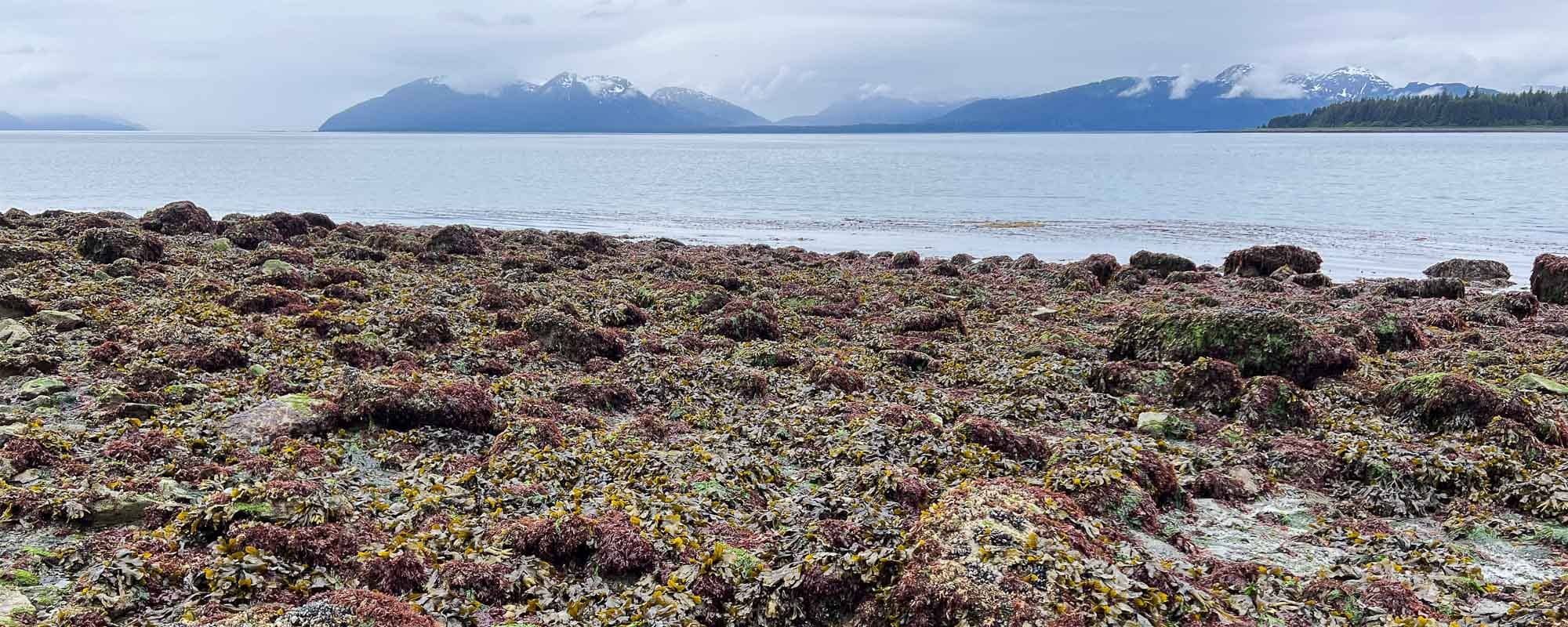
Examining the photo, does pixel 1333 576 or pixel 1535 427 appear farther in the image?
pixel 1535 427

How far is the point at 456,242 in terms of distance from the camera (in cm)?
2520

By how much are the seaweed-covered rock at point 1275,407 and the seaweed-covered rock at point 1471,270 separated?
59.5 ft

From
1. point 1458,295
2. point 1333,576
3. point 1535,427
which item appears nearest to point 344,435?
point 1333,576

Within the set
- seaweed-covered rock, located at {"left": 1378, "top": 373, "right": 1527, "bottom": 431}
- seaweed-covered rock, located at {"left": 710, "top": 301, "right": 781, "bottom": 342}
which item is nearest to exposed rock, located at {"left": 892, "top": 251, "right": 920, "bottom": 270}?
seaweed-covered rock, located at {"left": 710, "top": 301, "right": 781, "bottom": 342}

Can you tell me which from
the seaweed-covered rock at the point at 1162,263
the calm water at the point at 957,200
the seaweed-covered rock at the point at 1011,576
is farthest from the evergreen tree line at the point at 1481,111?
the seaweed-covered rock at the point at 1011,576

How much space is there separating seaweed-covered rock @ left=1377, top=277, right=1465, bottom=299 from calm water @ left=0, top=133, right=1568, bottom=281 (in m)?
6.54

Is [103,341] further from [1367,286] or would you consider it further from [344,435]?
[1367,286]

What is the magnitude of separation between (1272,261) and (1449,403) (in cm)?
1662

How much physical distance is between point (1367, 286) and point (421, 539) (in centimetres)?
2373

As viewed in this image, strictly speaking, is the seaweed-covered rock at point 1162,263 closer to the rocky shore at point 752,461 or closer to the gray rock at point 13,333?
the rocky shore at point 752,461

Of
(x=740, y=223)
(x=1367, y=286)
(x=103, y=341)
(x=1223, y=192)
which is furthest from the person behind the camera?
(x=1223, y=192)

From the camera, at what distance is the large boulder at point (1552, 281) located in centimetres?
1877

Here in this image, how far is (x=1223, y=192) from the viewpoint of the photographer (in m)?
58.9

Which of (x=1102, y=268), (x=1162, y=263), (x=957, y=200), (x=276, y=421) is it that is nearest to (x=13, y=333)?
(x=276, y=421)
